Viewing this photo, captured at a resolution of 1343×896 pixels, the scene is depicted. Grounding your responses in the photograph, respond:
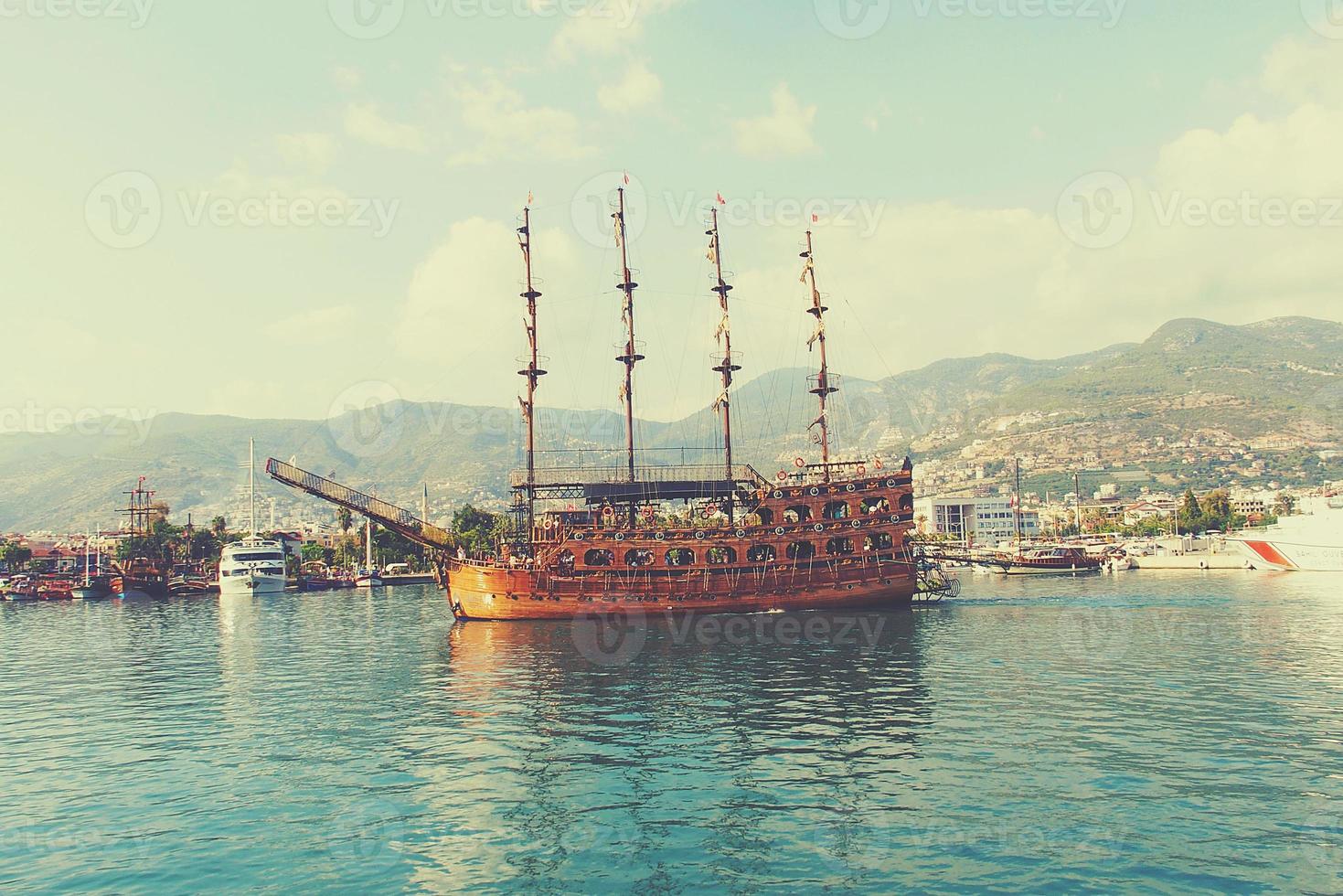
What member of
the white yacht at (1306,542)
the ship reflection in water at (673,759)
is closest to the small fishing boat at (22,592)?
the ship reflection in water at (673,759)

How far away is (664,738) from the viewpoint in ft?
68.3

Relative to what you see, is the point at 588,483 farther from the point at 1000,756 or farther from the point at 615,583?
the point at 1000,756

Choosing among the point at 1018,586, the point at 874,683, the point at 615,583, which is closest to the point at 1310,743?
the point at 874,683

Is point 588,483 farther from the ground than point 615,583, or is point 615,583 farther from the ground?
point 588,483

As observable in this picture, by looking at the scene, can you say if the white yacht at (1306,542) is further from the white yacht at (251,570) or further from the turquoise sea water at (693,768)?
the white yacht at (251,570)

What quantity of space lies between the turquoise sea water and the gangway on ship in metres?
12.9

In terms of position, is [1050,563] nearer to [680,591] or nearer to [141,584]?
[680,591]

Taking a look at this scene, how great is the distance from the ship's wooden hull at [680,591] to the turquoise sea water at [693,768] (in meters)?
10.5

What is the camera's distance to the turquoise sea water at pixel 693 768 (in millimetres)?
13133

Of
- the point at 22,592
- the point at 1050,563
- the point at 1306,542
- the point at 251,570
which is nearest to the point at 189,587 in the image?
the point at 251,570

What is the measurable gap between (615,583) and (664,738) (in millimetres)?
28160

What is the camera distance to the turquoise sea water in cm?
1313

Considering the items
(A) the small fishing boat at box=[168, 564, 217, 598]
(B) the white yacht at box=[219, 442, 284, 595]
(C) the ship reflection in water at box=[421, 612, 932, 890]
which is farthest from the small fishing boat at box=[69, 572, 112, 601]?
(C) the ship reflection in water at box=[421, 612, 932, 890]

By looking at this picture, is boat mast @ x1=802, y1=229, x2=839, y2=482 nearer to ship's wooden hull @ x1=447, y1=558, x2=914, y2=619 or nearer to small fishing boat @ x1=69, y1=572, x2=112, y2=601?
ship's wooden hull @ x1=447, y1=558, x2=914, y2=619
